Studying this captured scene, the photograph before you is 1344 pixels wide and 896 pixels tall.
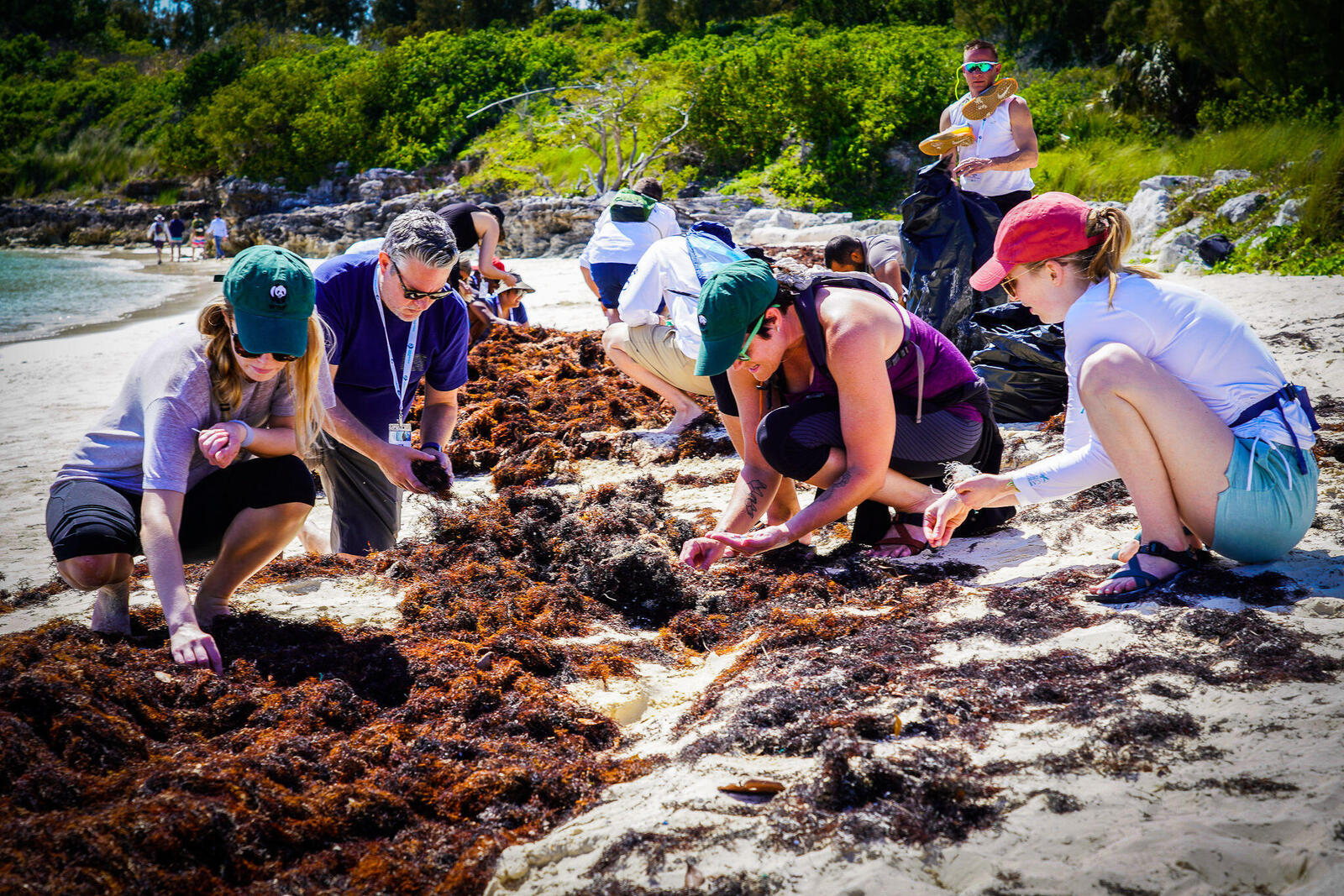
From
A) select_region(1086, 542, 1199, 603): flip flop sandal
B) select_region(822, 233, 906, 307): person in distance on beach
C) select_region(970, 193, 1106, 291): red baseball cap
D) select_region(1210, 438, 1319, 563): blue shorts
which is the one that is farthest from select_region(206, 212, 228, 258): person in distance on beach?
select_region(1210, 438, 1319, 563): blue shorts

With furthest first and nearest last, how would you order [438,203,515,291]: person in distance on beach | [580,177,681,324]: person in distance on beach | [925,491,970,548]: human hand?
[438,203,515,291]: person in distance on beach
[580,177,681,324]: person in distance on beach
[925,491,970,548]: human hand

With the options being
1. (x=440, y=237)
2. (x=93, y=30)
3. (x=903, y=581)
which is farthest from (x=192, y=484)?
(x=93, y=30)

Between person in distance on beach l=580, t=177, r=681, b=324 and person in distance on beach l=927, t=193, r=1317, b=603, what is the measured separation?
4380mm

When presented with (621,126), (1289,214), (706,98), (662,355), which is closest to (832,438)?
(662,355)

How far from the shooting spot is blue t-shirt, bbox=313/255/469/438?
13.2 feet

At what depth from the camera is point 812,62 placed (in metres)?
25.3

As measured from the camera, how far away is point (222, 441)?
9.53 ft

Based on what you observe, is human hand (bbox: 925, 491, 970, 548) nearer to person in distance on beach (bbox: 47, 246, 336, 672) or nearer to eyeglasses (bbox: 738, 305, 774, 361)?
eyeglasses (bbox: 738, 305, 774, 361)

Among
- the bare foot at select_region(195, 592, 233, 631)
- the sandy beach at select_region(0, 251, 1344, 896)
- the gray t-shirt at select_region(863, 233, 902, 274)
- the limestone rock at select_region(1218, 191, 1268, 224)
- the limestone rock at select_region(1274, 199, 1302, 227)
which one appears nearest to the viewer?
the sandy beach at select_region(0, 251, 1344, 896)

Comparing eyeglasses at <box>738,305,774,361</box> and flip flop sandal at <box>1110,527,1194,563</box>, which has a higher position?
eyeglasses at <box>738,305,774,361</box>

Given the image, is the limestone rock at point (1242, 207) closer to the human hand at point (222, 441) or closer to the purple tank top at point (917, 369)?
the purple tank top at point (917, 369)

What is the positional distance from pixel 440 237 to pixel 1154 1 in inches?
815

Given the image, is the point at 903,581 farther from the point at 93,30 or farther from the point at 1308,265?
the point at 93,30

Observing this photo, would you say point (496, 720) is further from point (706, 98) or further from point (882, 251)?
point (706, 98)
